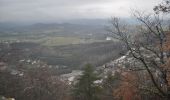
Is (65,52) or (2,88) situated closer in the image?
(2,88)

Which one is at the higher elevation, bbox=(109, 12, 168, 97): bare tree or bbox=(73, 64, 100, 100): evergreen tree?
bbox=(109, 12, 168, 97): bare tree

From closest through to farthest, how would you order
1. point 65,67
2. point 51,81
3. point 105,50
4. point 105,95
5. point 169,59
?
point 169,59, point 105,95, point 51,81, point 65,67, point 105,50

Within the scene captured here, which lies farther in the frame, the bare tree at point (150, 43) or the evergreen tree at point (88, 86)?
the evergreen tree at point (88, 86)

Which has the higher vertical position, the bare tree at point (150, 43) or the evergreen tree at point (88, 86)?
the bare tree at point (150, 43)

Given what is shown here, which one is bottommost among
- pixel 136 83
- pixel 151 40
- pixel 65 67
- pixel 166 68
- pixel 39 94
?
pixel 65 67

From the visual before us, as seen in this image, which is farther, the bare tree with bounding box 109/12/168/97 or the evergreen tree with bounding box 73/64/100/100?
the evergreen tree with bounding box 73/64/100/100

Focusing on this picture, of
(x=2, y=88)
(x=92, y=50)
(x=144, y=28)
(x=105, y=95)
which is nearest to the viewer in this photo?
(x=144, y=28)

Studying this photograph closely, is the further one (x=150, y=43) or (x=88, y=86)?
(x=88, y=86)

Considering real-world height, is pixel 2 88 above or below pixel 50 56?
above

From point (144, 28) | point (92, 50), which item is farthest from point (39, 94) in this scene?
point (92, 50)

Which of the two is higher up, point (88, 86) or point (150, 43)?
point (150, 43)

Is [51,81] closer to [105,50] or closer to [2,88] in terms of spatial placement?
[2,88]
